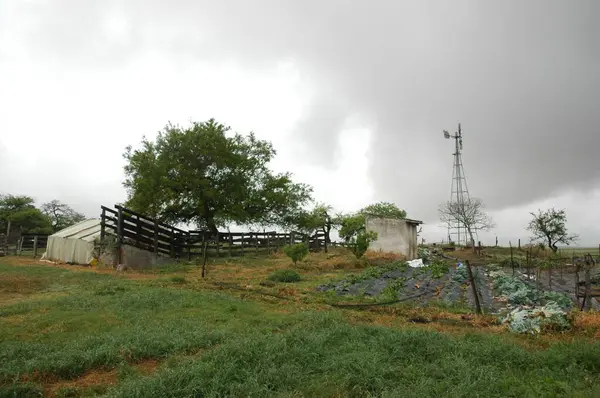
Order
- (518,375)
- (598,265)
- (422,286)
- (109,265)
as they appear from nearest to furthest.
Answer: (518,375) → (422,286) → (109,265) → (598,265)

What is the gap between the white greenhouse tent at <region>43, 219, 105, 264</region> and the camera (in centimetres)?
2322

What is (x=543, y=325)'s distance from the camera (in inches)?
336

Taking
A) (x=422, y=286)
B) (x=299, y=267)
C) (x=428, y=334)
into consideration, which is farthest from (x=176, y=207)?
(x=428, y=334)

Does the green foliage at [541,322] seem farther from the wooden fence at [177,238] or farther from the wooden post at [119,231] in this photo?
the wooden post at [119,231]

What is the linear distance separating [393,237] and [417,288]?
636 inches

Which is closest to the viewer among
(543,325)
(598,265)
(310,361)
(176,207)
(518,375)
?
(518,375)

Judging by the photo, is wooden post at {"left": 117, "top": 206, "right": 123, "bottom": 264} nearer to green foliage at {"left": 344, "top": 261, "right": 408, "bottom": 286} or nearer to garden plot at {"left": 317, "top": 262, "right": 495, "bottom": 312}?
garden plot at {"left": 317, "top": 262, "right": 495, "bottom": 312}

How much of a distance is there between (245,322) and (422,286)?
1032 cm

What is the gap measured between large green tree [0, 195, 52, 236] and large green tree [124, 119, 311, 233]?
27328 millimetres

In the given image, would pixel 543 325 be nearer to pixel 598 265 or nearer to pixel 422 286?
pixel 422 286

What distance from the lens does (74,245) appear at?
23.8m

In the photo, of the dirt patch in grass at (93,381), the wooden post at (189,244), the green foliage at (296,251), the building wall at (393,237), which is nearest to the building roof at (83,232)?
the wooden post at (189,244)

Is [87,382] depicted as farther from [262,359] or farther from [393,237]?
[393,237]

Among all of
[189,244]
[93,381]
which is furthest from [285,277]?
[93,381]
